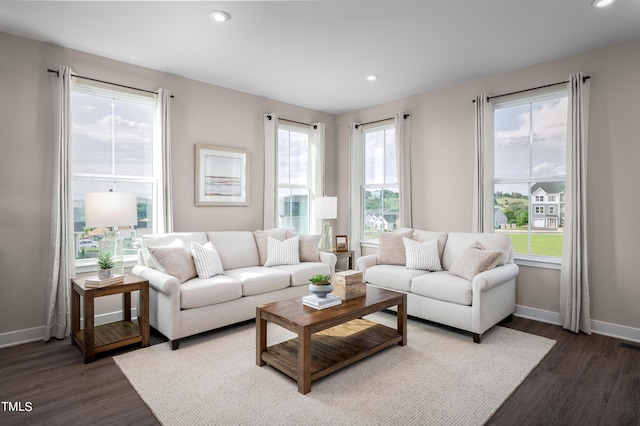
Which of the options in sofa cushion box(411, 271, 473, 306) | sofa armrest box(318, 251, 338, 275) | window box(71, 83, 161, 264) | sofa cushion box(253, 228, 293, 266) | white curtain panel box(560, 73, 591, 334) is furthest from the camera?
sofa armrest box(318, 251, 338, 275)

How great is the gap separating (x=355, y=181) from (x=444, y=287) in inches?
107

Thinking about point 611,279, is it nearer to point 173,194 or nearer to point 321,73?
point 321,73

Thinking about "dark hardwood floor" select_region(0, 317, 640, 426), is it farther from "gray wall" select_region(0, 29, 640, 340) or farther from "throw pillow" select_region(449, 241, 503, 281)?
"throw pillow" select_region(449, 241, 503, 281)

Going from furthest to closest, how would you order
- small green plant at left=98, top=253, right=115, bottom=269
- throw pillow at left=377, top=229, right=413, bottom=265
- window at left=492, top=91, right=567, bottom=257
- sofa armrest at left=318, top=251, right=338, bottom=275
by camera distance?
sofa armrest at left=318, top=251, right=338, bottom=275
throw pillow at left=377, top=229, right=413, bottom=265
window at left=492, top=91, right=567, bottom=257
small green plant at left=98, top=253, right=115, bottom=269

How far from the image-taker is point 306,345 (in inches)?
94.3

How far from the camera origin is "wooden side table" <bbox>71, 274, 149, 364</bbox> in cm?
287

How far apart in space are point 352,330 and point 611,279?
2633 mm

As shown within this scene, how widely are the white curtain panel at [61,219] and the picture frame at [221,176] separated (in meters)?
1.36

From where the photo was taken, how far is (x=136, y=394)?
2408 millimetres

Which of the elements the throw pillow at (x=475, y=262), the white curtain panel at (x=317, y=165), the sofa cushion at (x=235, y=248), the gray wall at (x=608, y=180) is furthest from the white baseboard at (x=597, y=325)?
the sofa cushion at (x=235, y=248)

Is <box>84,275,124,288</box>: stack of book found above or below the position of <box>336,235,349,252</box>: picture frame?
below

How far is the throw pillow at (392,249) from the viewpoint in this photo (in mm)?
4312

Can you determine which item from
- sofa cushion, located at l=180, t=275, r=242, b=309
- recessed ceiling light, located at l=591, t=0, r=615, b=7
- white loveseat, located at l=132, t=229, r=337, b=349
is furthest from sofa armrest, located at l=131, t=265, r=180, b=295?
recessed ceiling light, located at l=591, t=0, r=615, b=7

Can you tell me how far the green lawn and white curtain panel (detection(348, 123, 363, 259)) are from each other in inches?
88.7
